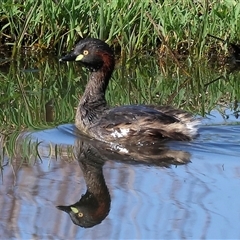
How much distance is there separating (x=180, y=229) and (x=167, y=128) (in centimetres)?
209

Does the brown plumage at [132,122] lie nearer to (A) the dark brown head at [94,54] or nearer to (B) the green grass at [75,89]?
(A) the dark brown head at [94,54]

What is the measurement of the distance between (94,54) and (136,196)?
251 cm

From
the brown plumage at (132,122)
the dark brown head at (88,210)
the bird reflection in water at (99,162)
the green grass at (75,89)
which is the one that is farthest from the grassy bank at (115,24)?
the dark brown head at (88,210)

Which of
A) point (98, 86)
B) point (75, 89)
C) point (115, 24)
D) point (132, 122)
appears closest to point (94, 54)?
point (98, 86)

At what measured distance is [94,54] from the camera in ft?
24.6

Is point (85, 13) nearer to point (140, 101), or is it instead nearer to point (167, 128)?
point (140, 101)

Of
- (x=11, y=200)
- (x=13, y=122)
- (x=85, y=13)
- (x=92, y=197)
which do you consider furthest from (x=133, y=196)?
(x=85, y=13)

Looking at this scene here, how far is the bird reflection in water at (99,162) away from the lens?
504cm

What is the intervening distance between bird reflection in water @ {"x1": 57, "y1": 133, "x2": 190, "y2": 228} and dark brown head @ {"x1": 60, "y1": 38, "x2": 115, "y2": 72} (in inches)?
34.3

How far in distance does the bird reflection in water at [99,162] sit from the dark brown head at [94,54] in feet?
2.86

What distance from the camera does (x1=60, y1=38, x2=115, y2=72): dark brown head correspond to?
7480 millimetres

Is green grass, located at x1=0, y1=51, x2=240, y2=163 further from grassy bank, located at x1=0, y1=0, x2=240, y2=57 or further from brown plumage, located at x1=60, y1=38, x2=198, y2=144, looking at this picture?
brown plumage, located at x1=60, y1=38, x2=198, y2=144

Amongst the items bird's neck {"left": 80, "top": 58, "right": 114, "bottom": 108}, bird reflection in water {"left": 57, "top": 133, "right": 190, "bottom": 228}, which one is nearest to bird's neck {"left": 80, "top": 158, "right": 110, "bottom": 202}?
bird reflection in water {"left": 57, "top": 133, "right": 190, "bottom": 228}

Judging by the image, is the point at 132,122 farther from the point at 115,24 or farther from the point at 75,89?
the point at 115,24
